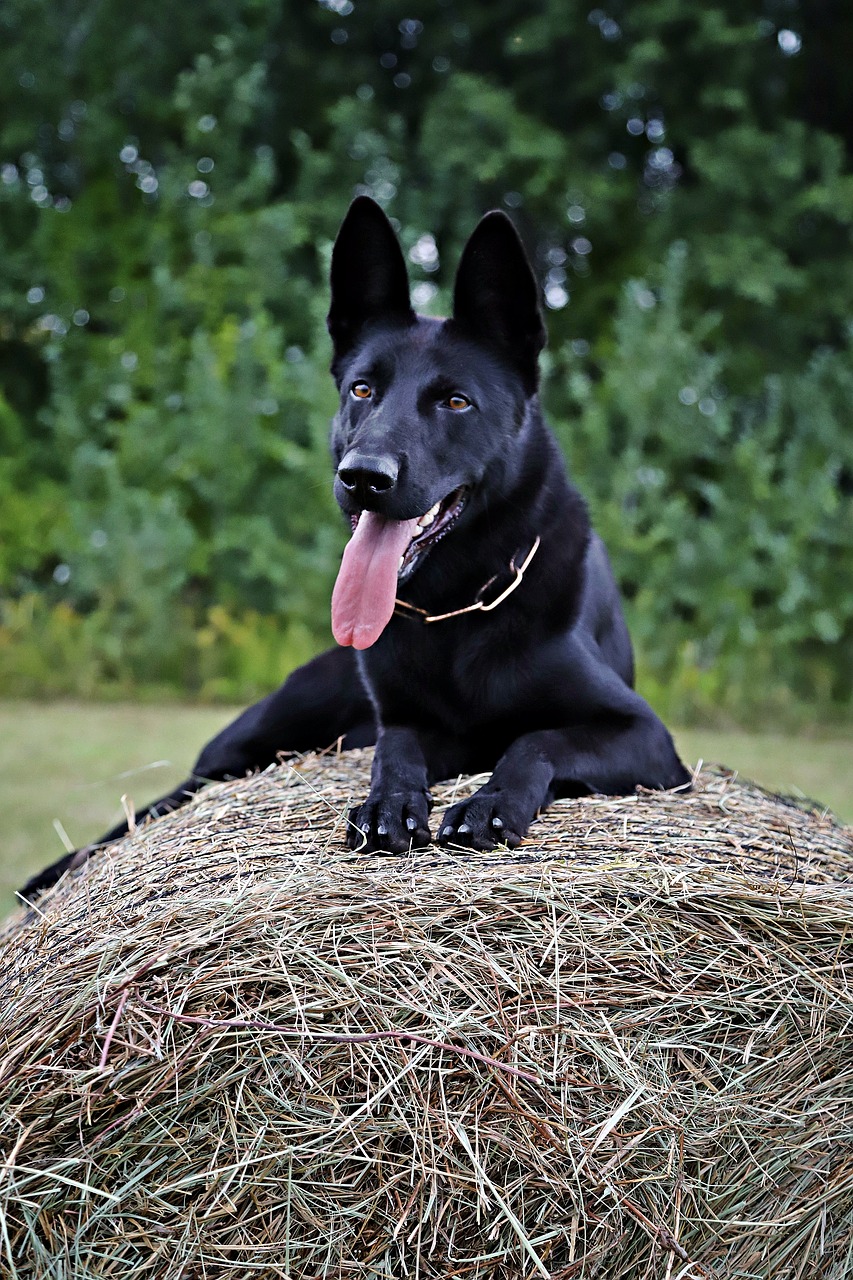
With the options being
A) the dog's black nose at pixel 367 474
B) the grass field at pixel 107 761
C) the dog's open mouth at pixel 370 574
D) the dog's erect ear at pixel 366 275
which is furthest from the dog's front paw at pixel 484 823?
the grass field at pixel 107 761

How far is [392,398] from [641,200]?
31.3ft

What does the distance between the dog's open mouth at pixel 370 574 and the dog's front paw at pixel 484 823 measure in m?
0.50

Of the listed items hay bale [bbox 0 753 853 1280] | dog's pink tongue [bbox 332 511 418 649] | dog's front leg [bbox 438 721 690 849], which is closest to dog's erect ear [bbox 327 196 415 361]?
dog's pink tongue [bbox 332 511 418 649]

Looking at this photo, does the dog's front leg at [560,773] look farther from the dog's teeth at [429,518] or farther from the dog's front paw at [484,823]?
the dog's teeth at [429,518]

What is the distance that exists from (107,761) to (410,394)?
5.13m

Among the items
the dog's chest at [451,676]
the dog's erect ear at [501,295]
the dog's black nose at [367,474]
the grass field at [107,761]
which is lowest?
the grass field at [107,761]

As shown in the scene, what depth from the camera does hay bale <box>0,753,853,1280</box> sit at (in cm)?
180

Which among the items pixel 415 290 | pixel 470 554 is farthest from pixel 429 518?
pixel 415 290

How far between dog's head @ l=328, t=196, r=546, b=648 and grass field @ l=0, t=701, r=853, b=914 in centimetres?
329

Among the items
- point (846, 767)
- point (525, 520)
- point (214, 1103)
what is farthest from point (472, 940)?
point (846, 767)

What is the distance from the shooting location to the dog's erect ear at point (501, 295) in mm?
2965

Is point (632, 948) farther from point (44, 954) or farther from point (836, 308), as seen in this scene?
point (836, 308)

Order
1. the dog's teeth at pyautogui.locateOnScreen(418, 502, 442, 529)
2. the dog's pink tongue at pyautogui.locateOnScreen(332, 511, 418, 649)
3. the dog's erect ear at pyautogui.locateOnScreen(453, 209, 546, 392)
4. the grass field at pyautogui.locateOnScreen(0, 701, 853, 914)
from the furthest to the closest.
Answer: the grass field at pyautogui.locateOnScreen(0, 701, 853, 914) → the dog's erect ear at pyautogui.locateOnScreen(453, 209, 546, 392) → the dog's teeth at pyautogui.locateOnScreen(418, 502, 442, 529) → the dog's pink tongue at pyautogui.locateOnScreen(332, 511, 418, 649)

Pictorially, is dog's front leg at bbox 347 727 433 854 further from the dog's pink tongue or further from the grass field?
the grass field
